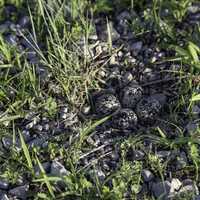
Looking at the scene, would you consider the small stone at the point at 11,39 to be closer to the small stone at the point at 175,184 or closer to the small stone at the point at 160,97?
the small stone at the point at 160,97

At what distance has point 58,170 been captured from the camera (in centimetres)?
208

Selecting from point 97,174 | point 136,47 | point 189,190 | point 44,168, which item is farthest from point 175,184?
point 136,47

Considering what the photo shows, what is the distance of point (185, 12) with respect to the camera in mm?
2609

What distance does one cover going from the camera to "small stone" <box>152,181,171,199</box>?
2002mm

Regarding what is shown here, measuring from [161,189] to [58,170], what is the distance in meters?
0.45

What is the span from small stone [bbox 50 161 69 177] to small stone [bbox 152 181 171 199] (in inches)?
14.9

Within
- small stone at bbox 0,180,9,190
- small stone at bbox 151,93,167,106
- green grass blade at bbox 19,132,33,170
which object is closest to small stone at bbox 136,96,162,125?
small stone at bbox 151,93,167,106

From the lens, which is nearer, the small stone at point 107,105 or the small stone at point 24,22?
the small stone at point 107,105

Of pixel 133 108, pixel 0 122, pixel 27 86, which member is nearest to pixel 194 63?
pixel 133 108

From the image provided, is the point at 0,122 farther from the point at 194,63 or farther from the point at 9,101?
the point at 194,63

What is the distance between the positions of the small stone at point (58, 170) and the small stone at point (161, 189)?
0.38 m

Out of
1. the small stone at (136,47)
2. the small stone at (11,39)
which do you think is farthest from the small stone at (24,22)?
the small stone at (136,47)

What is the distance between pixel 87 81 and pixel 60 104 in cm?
17

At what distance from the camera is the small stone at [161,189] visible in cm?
200
